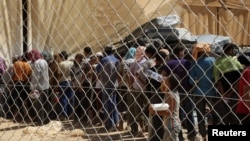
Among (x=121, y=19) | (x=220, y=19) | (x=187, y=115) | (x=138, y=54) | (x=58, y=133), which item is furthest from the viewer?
(x=58, y=133)

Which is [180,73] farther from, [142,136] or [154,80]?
[142,136]

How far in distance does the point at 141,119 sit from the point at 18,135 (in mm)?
2024

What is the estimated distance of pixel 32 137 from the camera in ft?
24.3

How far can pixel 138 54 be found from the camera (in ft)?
13.9

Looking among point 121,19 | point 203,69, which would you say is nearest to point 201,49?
point 203,69

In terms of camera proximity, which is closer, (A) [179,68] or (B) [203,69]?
(B) [203,69]

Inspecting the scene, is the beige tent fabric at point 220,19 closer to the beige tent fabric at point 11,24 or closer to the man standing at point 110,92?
the beige tent fabric at point 11,24

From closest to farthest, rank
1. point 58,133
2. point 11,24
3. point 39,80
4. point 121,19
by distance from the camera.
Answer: point 121,19 < point 11,24 < point 39,80 < point 58,133

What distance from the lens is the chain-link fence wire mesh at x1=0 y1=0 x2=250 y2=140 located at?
3221mm

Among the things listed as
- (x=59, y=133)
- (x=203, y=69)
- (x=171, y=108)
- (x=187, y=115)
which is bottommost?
(x=59, y=133)

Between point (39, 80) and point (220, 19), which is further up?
point (220, 19)

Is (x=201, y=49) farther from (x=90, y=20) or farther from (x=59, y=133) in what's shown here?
(x=59, y=133)

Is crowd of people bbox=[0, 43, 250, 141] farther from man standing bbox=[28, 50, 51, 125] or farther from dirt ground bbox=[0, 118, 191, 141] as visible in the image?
dirt ground bbox=[0, 118, 191, 141]

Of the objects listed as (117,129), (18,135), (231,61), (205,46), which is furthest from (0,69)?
(205,46)
